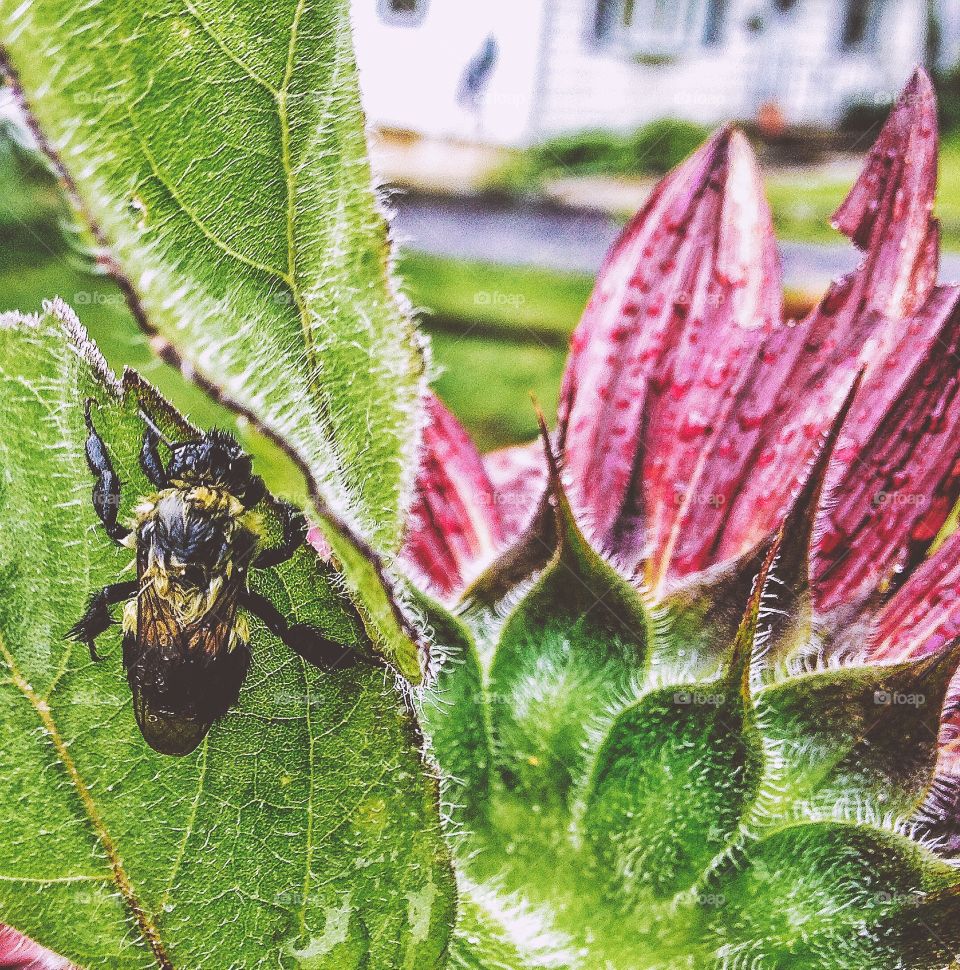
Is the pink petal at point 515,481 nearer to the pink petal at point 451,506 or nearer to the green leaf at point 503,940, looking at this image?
the pink petal at point 451,506

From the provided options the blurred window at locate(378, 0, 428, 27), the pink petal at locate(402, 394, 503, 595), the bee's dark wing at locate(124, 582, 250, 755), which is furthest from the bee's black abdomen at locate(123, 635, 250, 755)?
Answer: the blurred window at locate(378, 0, 428, 27)

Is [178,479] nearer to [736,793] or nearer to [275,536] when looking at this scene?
[275,536]

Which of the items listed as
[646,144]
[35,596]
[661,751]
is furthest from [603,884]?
[646,144]

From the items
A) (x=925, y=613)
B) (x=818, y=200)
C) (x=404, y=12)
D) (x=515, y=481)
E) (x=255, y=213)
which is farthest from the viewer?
(x=818, y=200)

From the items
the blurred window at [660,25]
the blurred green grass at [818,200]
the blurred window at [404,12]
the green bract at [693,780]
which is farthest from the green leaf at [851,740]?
the blurred window at [660,25]

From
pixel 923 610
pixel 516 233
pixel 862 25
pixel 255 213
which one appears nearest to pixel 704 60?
pixel 862 25

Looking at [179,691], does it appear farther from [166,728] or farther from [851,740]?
[851,740]
